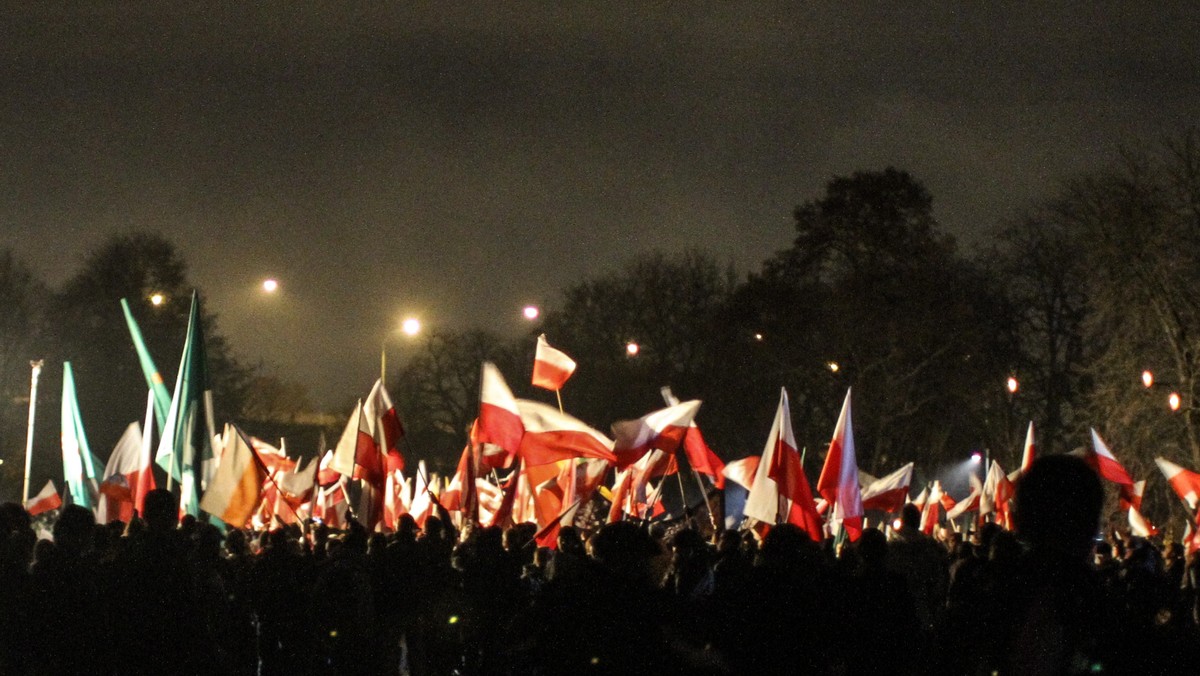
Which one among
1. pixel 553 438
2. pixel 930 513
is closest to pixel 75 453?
pixel 553 438

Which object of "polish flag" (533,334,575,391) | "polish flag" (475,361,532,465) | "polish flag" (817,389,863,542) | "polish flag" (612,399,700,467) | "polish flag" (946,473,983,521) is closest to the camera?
"polish flag" (475,361,532,465)

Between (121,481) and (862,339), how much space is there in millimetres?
28652

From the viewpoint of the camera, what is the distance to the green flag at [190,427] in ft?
43.7

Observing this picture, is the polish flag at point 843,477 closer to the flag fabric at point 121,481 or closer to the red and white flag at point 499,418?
the red and white flag at point 499,418

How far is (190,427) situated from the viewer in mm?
13492

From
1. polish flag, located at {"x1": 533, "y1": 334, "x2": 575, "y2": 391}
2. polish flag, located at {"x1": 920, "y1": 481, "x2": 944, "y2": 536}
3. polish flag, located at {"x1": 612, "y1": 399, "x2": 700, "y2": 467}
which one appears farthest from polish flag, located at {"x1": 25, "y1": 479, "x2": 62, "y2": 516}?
polish flag, located at {"x1": 920, "y1": 481, "x2": 944, "y2": 536}

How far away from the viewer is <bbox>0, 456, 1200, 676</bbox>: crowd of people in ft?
11.4

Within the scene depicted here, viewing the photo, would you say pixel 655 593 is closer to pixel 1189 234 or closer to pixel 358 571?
pixel 358 571

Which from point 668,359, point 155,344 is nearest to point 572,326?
point 668,359

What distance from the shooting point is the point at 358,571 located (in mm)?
10203

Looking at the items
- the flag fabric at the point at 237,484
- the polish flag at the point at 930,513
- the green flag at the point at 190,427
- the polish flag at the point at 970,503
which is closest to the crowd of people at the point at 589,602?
the flag fabric at the point at 237,484

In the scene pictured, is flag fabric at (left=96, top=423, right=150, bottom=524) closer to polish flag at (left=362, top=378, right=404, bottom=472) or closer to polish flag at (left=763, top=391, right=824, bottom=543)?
polish flag at (left=362, top=378, right=404, bottom=472)

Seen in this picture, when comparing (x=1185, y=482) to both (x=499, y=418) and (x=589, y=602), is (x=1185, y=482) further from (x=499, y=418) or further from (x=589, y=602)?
Result: (x=589, y=602)

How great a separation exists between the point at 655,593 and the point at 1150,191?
30.1m
